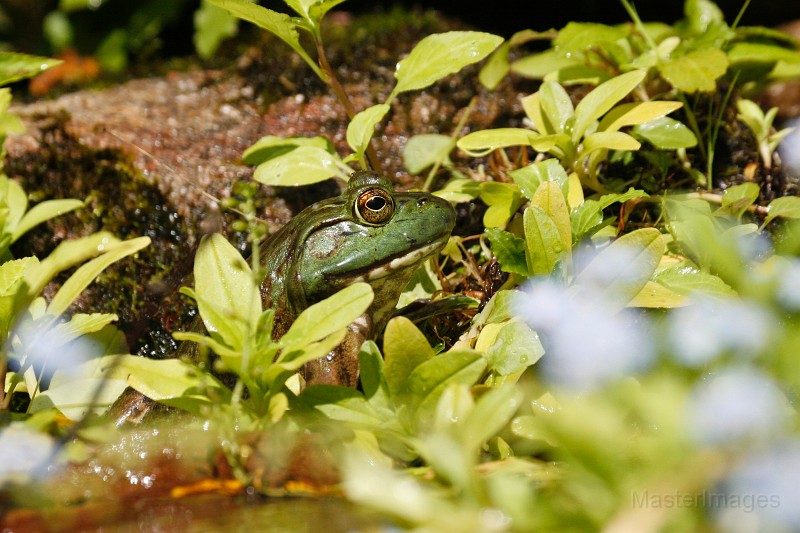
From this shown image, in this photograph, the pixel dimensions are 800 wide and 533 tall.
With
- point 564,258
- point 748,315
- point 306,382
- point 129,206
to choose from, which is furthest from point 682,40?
point 129,206

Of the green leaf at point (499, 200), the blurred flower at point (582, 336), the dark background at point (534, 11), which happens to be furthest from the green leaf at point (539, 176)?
the dark background at point (534, 11)

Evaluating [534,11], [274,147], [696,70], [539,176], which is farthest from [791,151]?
[534,11]

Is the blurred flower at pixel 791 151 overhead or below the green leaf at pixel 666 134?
below

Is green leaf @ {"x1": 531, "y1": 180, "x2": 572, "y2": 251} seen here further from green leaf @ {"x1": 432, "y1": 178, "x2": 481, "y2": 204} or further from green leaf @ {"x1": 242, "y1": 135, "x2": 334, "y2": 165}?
green leaf @ {"x1": 242, "y1": 135, "x2": 334, "y2": 165}

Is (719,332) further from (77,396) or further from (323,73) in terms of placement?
(77,396)

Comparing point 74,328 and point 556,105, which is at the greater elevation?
point 556,105

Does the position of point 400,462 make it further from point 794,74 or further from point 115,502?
point 794,74

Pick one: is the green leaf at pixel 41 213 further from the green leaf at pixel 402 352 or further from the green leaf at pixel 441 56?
the green leaf at pixel 402 352
